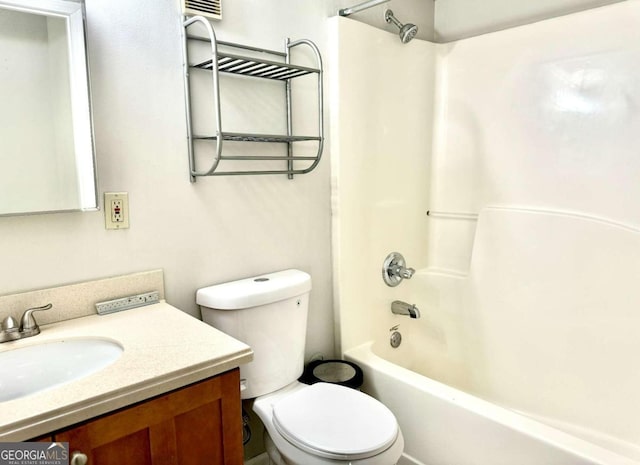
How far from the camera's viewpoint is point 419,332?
2332mm

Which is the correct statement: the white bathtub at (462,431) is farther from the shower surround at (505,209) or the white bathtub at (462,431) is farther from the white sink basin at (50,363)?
the white sink basin at (50,363)

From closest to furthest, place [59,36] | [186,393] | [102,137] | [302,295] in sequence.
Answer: [186,393], [59,36], [102,137], [302,295]

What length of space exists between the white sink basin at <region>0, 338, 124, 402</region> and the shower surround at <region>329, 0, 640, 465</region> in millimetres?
1042

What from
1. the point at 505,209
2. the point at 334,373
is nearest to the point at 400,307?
the point at 334,373

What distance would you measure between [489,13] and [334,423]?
196 cm

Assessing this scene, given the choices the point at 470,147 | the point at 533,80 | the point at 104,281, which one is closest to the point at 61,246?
the point at 104,281

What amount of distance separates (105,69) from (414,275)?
5.49ft

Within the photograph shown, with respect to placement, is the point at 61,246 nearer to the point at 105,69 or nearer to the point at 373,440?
the point at 105,69

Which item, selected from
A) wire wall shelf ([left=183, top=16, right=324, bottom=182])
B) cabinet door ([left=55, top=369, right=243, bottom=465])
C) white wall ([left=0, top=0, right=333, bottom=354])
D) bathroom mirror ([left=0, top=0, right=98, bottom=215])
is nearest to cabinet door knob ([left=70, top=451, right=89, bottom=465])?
cabinet door ([left=55, top=369, right=243, bottom=465])

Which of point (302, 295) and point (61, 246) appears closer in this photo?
point (61, 246)

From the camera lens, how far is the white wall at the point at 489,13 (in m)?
1.92

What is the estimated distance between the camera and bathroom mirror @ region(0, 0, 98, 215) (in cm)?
119

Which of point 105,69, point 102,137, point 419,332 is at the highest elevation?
point 105,69

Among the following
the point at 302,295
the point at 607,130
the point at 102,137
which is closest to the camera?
the point at 102,137
